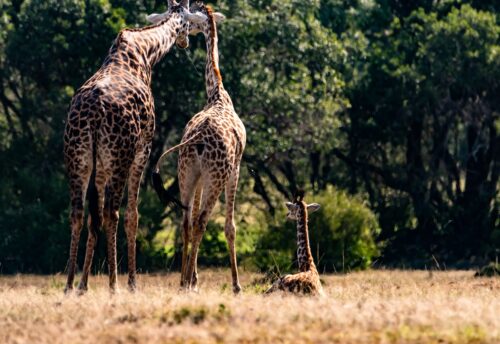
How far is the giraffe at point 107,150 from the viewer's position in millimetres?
14422

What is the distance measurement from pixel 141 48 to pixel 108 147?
211 cm

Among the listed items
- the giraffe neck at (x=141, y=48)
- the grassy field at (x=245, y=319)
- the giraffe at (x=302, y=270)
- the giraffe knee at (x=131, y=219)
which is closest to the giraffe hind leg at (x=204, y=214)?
the giraffe knee at (x=131, y=219)

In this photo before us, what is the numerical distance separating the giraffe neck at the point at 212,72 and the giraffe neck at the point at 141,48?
52 centimetres

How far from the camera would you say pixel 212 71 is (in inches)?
669

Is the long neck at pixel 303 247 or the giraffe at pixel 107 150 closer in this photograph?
the giraffe at pixel 107 150

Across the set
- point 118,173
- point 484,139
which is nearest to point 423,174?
point 484,139

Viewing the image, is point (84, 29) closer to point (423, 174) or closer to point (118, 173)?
point (423, 174)

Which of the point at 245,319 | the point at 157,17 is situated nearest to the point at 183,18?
the point at 157,17

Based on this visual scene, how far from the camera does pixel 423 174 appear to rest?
29078 millimetres

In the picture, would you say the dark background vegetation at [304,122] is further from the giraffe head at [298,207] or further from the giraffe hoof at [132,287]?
the giraffe hoof at [132,287]

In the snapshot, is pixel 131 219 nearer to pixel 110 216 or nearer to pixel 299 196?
pixel 110 216

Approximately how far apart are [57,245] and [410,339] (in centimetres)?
1591

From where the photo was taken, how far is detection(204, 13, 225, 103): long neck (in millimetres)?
16469

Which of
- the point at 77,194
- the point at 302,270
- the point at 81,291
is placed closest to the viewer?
the point at 77,194
